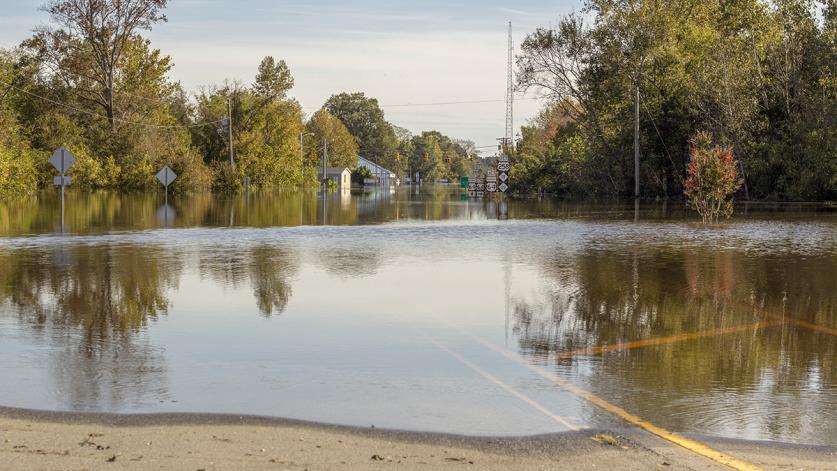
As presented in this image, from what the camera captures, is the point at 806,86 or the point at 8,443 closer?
the point at 8,443

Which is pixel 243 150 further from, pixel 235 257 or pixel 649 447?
pixel 649 447

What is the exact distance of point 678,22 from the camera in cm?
7075

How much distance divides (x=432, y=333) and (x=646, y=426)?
454cm

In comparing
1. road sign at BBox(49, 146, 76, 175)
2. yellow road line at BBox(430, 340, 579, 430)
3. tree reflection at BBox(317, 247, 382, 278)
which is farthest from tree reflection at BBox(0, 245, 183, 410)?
road sign at BBox(49, 146, 76, 175)

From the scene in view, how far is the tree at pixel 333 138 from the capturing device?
177 meters

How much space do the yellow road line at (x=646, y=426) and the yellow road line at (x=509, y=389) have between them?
1.49ft

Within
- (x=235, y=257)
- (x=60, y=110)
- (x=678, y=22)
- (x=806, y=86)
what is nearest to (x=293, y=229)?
Answer: (x=235, y=257)

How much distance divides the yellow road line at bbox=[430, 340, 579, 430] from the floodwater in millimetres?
37

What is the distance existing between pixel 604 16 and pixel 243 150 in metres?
42.3

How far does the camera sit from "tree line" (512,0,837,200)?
59250mm

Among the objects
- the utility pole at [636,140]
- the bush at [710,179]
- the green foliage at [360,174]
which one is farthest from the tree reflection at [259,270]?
the green foliage at [360,174]

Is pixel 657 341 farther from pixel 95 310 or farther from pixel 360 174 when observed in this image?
pixel 360 174

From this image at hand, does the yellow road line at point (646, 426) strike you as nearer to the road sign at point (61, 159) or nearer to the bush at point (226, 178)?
the road sign at point (61, 159)

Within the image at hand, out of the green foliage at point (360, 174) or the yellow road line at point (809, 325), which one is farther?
the green foliage at point (360, 174)
